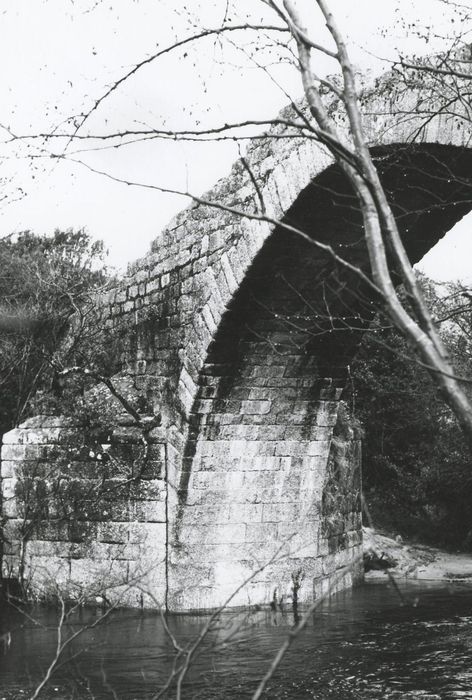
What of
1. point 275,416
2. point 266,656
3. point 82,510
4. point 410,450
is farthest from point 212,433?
point 410,450

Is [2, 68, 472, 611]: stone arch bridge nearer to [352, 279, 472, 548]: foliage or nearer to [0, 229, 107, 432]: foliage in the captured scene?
[0, 229, 107, 432]: foliage

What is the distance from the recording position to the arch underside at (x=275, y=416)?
6215 mm

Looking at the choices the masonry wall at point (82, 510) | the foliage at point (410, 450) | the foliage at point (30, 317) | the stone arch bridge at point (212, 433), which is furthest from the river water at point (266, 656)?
the foliage at point (410, 450)

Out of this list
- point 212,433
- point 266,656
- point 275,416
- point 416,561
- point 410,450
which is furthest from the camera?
point 410,450

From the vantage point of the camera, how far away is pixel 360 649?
6531 millimetres

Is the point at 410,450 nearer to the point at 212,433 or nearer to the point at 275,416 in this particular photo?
the point at 275,416

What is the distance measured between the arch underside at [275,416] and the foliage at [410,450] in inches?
242

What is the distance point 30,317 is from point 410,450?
697 centimetres

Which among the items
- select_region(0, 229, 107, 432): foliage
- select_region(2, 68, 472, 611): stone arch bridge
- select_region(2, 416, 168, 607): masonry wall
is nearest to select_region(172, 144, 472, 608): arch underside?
select_region(2, 68, 472, 611): stone arch bridge

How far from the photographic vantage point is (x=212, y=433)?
292 inches

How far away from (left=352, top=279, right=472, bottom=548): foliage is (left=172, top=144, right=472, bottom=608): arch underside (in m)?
6.16

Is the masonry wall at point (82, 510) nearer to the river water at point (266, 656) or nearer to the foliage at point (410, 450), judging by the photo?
the river water at point (266, 656)

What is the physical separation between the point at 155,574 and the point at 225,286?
7.79ft

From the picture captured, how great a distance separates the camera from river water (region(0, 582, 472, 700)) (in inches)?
211
